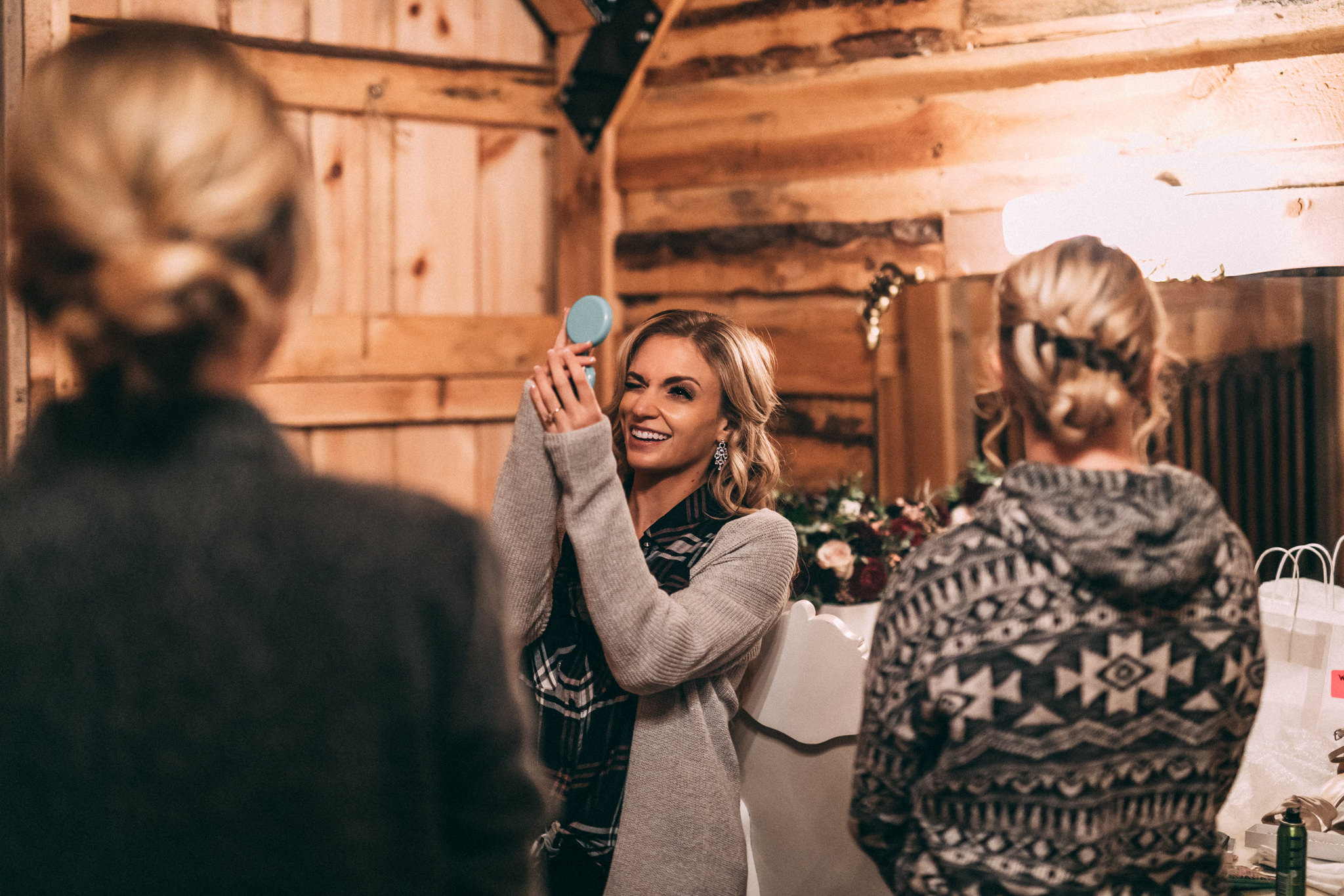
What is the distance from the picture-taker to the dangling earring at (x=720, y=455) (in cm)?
195

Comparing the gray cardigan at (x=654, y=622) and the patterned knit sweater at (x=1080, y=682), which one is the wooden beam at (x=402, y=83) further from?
the patterned knit sweater at (x=1080, y=682)

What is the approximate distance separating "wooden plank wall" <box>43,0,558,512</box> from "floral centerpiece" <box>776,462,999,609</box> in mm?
989

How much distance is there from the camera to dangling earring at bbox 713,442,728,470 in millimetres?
1951

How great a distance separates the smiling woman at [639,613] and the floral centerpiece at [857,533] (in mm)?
595

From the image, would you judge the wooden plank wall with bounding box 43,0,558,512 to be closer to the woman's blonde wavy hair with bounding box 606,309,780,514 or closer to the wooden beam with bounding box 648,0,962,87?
the wooden beam with bounding box 648,0,962,87

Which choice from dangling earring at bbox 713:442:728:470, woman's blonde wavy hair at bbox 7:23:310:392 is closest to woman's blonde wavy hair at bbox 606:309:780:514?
dangling earring at bbox 713:442:728:470

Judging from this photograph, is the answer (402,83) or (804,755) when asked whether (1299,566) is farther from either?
(402,83)

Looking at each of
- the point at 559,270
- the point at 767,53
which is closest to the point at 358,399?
the point at 559,270

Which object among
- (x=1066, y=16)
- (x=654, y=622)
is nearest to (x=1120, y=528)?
(x=654, y=622)

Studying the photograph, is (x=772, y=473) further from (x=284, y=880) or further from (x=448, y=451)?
(x=448, y=451)

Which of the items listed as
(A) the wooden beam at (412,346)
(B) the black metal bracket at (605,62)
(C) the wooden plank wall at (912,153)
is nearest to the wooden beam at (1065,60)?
(C) the wooden plank wall at (912,153)

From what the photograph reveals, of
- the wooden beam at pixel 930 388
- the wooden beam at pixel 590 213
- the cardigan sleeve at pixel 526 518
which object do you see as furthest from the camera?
the wooden beam at pixel 590 213

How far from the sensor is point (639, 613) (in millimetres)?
1584

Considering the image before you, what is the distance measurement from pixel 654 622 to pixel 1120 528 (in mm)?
697
